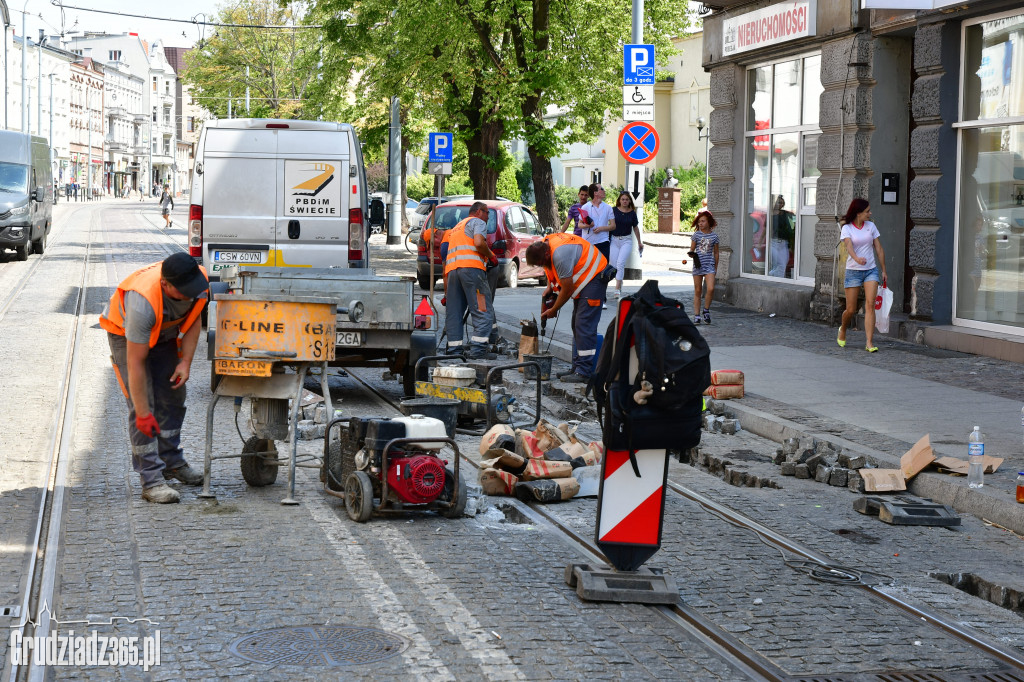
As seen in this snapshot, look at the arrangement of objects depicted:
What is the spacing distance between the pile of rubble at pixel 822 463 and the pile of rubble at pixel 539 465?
1410mm

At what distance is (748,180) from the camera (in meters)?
19.4

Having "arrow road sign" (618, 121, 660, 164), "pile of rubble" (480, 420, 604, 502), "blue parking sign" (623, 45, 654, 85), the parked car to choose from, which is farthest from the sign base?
the parked car

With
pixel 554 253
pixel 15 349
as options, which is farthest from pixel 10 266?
pixel 554 253

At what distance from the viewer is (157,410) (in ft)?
24.5

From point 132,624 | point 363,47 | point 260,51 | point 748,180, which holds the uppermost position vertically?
point 260,51

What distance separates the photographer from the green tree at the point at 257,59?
57781 mm

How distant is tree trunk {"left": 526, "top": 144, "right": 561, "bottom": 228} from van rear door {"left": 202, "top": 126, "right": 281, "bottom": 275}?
13418mm

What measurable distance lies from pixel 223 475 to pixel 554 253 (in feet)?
14.7

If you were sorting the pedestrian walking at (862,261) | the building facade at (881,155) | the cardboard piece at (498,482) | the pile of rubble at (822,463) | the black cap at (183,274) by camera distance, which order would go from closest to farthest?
the black cap at (183,274), the cardboard piece at (498,482), the pile of rubble at (822,463), the pedestrian walking at (862,261), the building facade at (881,155)

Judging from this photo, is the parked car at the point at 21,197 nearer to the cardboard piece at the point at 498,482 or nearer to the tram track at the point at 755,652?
the cardboard piece at the point at 498,482

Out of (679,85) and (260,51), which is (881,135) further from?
(260,51)

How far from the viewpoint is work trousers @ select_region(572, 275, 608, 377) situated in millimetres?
11828

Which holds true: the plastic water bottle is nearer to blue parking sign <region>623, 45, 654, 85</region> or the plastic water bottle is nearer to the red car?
blue parking sign <region>623, 45, 654, 85</region>

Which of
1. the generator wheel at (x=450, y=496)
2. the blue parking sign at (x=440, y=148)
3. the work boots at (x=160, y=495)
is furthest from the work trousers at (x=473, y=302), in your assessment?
the blue parking sign at (x=440, y=148)
